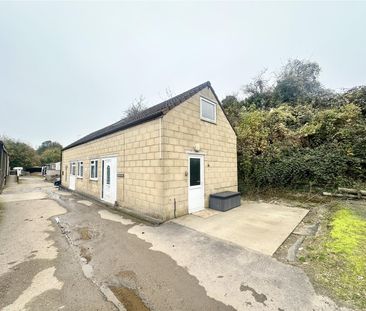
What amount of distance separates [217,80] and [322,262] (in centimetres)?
2251

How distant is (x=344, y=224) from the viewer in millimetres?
4922

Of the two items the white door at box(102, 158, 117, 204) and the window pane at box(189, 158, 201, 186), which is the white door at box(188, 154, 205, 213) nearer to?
the window pane at box(189, 158, 201, 186)

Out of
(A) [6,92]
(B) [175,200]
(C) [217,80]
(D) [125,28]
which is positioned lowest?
(B) [175,200]

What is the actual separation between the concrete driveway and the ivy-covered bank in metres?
2.66

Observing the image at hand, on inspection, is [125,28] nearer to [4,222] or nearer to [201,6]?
[201,6]

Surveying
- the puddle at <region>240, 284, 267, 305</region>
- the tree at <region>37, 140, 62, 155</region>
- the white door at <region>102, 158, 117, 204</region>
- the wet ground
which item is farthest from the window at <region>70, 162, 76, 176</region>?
the tree at <region>37, 140, 62, 155</region>

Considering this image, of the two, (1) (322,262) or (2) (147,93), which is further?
(2) (147,93)

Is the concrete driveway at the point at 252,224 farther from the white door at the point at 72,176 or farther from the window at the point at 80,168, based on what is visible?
the white door at the point at 72,176

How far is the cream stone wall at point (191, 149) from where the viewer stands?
20.1 ft

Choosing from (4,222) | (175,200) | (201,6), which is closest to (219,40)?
(201,6)

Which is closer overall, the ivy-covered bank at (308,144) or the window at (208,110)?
the window at (208,110)

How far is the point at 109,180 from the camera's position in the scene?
8.85 meters

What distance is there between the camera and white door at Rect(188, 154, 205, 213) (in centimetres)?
690

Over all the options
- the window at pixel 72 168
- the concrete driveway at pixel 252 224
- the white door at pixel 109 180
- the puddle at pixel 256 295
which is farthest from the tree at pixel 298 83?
the window at pixel 72 168
